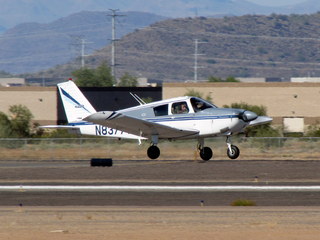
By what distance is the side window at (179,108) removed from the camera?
3091 cm

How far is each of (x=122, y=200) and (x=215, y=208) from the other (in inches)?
158

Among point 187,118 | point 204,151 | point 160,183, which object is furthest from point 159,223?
point 204,151

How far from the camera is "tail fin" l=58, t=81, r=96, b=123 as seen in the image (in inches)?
1308

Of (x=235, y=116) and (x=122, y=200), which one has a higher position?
(x=235, y=116)

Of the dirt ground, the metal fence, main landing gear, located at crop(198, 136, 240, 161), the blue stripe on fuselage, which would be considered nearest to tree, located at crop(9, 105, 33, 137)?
the metal fence

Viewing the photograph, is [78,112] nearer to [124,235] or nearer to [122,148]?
[122,148]

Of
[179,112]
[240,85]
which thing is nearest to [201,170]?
[179,112]

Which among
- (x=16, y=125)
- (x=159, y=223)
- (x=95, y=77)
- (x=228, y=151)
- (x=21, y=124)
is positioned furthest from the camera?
(x=95, y=77)

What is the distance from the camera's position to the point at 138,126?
3106 cm

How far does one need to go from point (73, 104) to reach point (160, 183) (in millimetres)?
7364

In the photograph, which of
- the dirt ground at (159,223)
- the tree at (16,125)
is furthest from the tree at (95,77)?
the dirt ground at (159,223)

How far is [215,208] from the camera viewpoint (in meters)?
20.7

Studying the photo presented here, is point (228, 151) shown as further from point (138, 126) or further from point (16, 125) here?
point (16, 125)

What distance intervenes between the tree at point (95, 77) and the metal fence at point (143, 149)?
49.7 m
